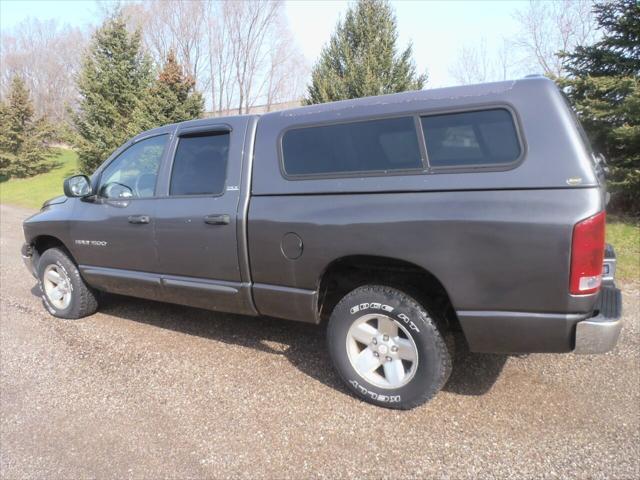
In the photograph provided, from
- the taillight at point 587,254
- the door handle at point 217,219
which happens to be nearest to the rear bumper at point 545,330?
the taillight at point 587,254

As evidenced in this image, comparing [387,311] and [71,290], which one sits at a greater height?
[387,311]

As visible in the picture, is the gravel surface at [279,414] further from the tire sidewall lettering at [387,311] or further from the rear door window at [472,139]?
the rear door window at [472,139]

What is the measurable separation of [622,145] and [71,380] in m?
9.51

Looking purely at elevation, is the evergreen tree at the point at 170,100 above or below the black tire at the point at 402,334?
above

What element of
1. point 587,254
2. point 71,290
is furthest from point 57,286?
point 587,254

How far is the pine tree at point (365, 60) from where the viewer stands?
15.5 metres

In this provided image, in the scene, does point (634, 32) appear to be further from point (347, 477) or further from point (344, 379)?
point (347, 477)

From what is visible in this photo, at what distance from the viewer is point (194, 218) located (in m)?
3.56

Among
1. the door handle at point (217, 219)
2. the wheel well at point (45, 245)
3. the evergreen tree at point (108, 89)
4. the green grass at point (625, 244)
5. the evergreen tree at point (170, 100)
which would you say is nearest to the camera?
the door handle at point (217, 219)

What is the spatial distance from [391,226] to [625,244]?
653cm

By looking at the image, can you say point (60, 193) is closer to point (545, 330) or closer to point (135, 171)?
point (135, 171)

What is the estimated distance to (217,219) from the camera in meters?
3.42

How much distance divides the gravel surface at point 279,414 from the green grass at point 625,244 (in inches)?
88.3

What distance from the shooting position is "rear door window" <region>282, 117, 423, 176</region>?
2.82m
